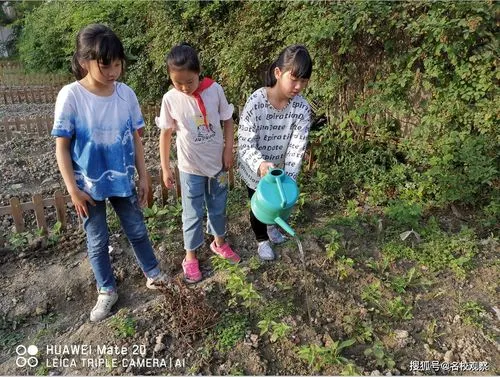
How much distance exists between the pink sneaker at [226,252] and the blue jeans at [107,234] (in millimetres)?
515

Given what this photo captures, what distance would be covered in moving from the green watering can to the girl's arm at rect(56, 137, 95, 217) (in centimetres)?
101

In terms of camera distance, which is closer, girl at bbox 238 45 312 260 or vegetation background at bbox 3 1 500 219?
girl at bbox 238 45 312 260

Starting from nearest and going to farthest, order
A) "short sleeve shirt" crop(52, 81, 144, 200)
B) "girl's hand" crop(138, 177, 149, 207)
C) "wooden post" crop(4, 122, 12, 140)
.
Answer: "short sleeve shirt" crop(52, 81, 144, 200), "girl's hand" crop(138, 177, 149, 207), "wooden post" crop(4, 122, 12, 140)

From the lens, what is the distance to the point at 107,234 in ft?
8.22

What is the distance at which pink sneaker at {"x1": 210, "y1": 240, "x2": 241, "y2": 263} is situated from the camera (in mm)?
2973

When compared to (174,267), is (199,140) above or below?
above

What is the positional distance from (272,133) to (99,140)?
1.10 metres

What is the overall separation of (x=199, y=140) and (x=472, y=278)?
2179mm

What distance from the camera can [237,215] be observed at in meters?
3.59

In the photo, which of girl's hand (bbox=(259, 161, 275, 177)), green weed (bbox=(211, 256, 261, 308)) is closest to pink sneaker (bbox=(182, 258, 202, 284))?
green weed (bbox=(211, 256, 261, 308))

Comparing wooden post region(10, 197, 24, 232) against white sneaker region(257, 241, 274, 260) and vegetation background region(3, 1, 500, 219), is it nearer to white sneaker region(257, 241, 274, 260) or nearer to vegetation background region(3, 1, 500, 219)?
white sneaker region(257, 241, 274, 260)

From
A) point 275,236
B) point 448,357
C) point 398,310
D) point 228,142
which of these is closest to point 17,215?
point 228,142

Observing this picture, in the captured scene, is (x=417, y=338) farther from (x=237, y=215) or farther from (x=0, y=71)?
(x=0, y=71)

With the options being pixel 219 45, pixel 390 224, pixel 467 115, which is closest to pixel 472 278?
pixel 390 224
